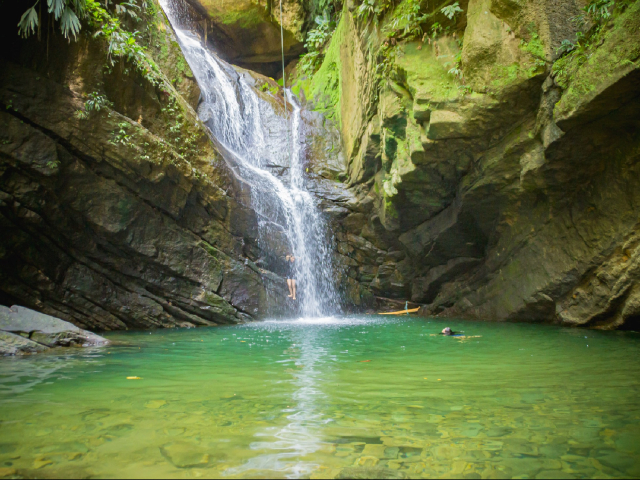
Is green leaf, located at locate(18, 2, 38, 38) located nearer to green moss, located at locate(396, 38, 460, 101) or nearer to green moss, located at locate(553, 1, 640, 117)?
green moss, located at locate(396, 38, 460, 101)

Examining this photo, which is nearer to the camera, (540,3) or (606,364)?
(606,364)

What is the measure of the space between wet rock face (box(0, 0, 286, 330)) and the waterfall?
149cm

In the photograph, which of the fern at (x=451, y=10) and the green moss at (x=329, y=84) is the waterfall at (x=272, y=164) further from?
the fern at (x=451, y=10)

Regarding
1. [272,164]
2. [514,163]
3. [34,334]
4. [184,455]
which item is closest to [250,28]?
[272,164]

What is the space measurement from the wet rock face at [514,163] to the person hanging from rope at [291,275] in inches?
124

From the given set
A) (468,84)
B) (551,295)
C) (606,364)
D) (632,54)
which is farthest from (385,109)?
(606,364)

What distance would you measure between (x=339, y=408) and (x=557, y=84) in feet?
22.1

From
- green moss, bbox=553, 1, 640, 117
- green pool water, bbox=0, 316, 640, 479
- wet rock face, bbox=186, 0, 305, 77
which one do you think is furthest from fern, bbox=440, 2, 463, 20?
wet rock face, bbox=186, 0, 305, 77

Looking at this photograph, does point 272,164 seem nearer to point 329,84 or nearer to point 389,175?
point 329,84

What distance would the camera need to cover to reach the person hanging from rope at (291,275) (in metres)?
12.1

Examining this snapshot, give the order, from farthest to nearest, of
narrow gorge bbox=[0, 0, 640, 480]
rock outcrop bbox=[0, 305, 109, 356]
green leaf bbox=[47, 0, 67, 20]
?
green leaf bbox=[47, 0, 67, 20] < rock outcrop bbox=[0, 305, 109, 356] < narrow gorge bbox=[0, 0, 640, 480]

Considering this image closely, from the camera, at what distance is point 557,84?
6.73 meters

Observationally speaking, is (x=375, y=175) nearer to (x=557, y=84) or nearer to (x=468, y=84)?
(x=468, y=84)

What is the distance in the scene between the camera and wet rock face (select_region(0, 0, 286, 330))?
8086mm
